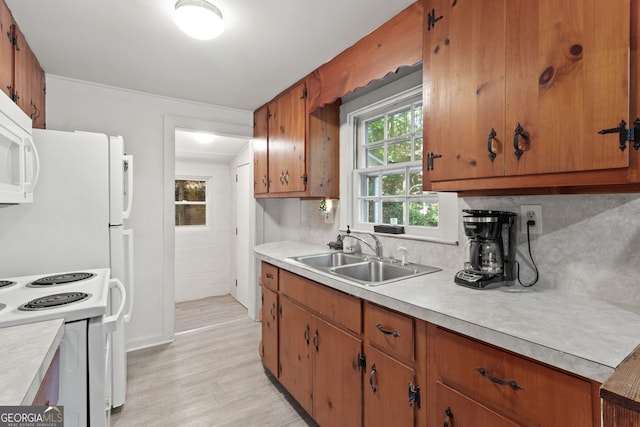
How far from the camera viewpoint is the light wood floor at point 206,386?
1875 mm

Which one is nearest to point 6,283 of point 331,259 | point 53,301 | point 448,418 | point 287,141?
point 53,301

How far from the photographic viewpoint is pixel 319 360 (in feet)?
5.46

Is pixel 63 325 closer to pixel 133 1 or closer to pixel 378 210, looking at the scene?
pixel 133 1

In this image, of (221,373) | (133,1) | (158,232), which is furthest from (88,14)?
(221,373)

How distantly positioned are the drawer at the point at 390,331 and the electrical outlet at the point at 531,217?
0.72m

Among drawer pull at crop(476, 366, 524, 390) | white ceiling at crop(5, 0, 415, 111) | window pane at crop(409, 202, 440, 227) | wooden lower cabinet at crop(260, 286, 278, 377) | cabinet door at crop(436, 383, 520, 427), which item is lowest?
→ wooden lower cabinet at crop(260, 286, 278, 377)

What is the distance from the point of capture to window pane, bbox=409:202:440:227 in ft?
6.21

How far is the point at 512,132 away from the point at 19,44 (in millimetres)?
2727

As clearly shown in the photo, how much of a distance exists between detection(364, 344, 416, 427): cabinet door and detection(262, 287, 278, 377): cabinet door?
0.95 m

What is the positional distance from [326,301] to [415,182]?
3.36 ft

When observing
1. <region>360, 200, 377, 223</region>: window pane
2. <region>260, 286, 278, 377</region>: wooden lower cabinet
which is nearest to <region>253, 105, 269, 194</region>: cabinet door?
<region>360, 200, 377, 223</region>: window pane

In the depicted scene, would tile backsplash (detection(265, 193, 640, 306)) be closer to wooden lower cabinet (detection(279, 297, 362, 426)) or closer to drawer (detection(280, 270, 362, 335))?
drawer (detection(280, 270, 362, 335))

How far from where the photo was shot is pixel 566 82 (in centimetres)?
97

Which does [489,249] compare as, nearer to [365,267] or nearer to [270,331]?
[365,267]
